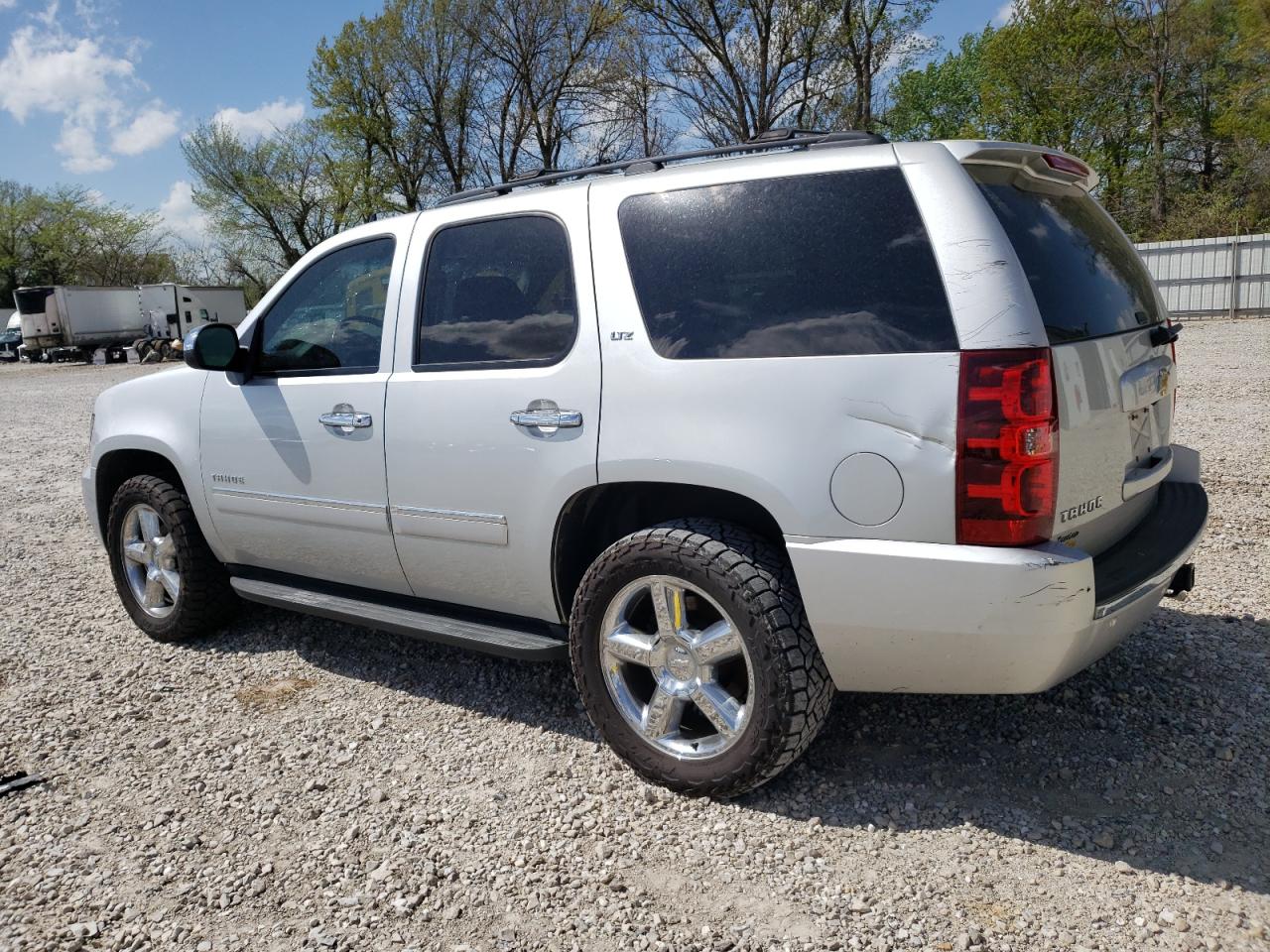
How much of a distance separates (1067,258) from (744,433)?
43.9 inches

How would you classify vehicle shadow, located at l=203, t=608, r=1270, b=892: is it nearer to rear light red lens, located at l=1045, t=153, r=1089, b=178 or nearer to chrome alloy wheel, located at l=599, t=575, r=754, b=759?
chrome alloy wheel, located at l=599, t=575, r=754, b=759

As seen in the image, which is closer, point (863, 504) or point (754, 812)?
point (863, 504)

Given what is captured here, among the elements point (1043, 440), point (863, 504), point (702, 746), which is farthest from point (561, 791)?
point (1043, 440)

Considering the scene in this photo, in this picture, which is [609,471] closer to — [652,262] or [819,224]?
[652,262]

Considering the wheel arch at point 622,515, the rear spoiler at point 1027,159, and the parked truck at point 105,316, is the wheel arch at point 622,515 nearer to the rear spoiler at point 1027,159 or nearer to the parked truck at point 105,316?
the rear spoiler at point 1027,159

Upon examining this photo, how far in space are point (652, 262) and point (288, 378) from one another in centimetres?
177

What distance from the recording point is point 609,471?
9.69ft

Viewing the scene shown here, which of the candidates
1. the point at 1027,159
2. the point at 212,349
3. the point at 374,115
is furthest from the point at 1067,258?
the point at 374,115

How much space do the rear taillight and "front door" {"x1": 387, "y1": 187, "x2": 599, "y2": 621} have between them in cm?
114

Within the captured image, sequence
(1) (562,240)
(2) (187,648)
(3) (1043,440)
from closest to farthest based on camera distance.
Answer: (3) (1043,440) < (1) (562,240) < (2) (187,648)

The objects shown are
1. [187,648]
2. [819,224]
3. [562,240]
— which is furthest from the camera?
[187,648]

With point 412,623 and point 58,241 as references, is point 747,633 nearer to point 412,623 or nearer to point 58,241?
point 412,623

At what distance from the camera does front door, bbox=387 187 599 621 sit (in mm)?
3076

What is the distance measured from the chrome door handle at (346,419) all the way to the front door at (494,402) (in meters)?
0.13
